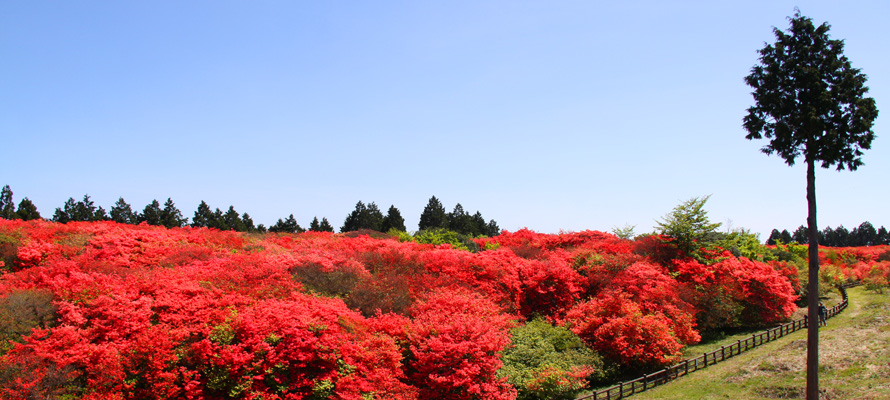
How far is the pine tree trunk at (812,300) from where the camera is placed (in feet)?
50.3

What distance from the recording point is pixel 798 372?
2050 cm

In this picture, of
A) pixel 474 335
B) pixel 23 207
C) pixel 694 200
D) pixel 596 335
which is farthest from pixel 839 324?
pixel 23 207

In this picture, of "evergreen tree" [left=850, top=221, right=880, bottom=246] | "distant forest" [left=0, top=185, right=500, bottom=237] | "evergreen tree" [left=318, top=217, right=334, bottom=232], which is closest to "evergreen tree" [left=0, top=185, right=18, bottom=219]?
"distant forest" [left=0, top=185, right=500, bottom=237]

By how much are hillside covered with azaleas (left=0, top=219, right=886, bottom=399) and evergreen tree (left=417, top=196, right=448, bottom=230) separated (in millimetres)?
51409

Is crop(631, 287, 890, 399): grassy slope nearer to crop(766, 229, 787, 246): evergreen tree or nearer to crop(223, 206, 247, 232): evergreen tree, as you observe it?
crop(223, 206, 247, 232): evergreen tree

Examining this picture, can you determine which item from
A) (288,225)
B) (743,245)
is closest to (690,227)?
(743,245)

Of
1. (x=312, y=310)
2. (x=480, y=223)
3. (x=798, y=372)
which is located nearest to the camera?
(x=312, y=310)

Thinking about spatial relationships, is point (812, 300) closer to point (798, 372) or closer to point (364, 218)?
point (798, 372)

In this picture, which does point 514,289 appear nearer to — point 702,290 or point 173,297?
point 702,290

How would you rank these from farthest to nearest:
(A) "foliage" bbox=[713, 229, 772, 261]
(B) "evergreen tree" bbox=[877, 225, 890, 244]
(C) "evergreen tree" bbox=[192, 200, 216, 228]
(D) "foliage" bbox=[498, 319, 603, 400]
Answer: (B) "evergreen tree" bbox=[877, 225, 890, 244] < (C) "evergreen tree" bbox=[192, 200, 216, 228] < (A) "foliage" bbox=[713, 229, 772, 261] < (D) "foliage" bbox=[498, 319, 603, 400]

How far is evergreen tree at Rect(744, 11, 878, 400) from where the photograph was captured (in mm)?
15062

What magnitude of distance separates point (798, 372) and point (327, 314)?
1980 centimetres

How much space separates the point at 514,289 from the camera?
29250 mm

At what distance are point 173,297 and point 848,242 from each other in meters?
155
